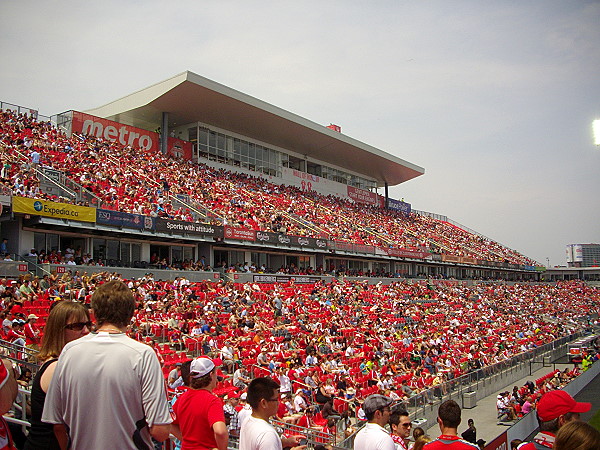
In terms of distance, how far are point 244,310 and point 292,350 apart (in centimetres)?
308

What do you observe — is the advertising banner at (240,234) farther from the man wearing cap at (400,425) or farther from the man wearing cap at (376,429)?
the man wearing cap at (376,429)

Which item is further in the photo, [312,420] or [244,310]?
[244,310]

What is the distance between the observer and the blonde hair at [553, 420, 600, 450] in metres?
2.71

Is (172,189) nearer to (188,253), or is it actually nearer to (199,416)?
(188,253)

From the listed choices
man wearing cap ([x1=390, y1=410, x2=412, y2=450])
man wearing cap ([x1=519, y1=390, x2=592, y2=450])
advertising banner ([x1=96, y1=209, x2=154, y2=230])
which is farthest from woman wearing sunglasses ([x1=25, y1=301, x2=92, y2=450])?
advertising banner ([x1=96, y1=209, x2=154, y2=230])

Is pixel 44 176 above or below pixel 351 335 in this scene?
above

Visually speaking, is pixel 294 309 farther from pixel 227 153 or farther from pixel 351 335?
pixel 227 153

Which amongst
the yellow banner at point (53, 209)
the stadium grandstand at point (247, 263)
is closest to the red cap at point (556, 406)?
the stadium grandstand at point (247, 263)

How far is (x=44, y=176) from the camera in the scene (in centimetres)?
2133

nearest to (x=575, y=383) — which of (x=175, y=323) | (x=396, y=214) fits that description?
(x=175, y=323)

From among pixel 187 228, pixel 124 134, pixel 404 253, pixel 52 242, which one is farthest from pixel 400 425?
pixel 404 253

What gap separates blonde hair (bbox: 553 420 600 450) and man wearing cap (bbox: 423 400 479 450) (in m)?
1.01

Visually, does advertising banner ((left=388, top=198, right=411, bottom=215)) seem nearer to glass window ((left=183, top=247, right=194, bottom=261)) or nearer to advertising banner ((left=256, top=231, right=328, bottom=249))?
advertising banner ((left=256, top=231, right=328, bottom=249))

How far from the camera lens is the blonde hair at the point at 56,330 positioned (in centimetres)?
338
